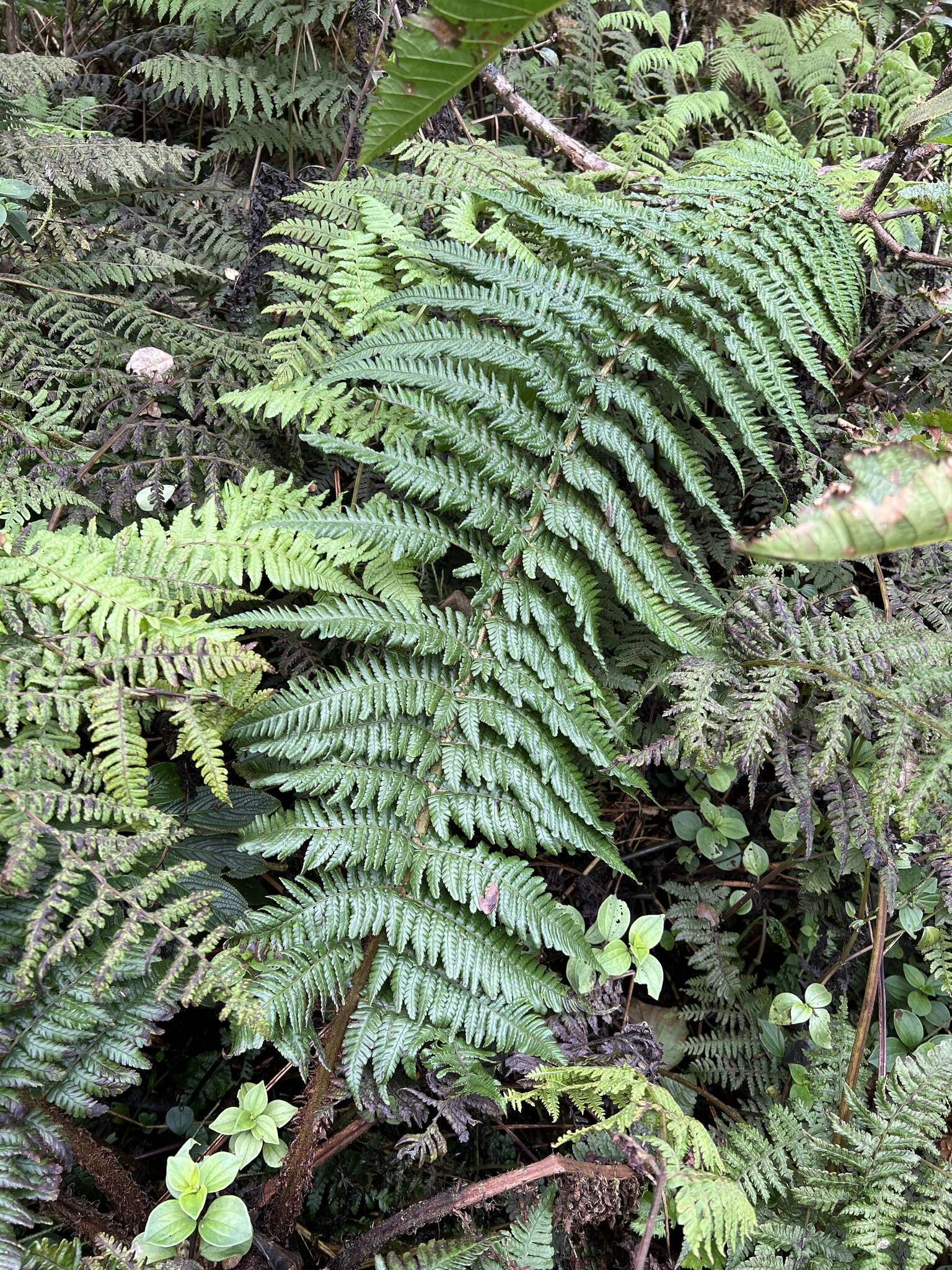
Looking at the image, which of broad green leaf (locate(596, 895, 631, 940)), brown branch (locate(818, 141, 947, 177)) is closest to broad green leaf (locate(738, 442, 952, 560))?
broad green leaf (locate(596, 895, 631, 940))

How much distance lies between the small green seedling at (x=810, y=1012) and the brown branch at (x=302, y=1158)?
0.98 metres

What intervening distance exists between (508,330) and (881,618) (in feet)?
3.83

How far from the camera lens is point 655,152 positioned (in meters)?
2.93

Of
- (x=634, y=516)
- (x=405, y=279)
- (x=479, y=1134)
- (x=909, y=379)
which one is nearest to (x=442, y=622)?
(x=634, y=516)

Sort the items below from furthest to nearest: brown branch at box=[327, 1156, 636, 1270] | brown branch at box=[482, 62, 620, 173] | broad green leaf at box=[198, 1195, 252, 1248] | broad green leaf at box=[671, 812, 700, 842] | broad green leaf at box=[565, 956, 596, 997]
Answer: brown branch at box=[482, 62, 620, 173]
broad green leaf at box=[671, 812, 700, 842]
broad green leaf at box=[565, 956, 596, 997]
brown branch at box=[327, 1156, 636, 1270]
broad green leaf at box=[198, 1195, 252, 1248]

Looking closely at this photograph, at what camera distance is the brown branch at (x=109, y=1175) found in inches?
56.7

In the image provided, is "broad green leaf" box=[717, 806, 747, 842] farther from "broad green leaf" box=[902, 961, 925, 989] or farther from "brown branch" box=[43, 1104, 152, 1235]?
"brown branch" box=[43, 1104, 152, 1235]

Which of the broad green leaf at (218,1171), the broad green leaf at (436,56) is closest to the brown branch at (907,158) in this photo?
the broad green leaf at (436,56)

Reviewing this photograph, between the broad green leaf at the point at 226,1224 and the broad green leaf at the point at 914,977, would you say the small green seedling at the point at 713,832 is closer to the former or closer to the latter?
the broad green leaf at the point at 914,977

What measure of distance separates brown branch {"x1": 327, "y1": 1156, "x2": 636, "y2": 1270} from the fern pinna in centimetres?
19

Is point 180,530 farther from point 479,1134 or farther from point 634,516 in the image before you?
point 479,1134

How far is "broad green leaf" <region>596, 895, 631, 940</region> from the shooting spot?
182cm

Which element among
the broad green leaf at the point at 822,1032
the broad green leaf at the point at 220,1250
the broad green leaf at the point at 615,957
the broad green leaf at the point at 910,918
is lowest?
the broad green leaf at the point at 220,1250

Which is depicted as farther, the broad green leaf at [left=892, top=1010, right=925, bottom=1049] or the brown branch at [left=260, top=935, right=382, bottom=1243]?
the broad green leaf at [left=892, top=1010, right=925, bottom=1049]
